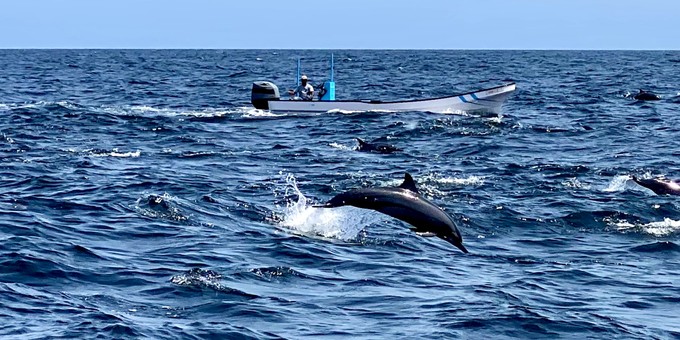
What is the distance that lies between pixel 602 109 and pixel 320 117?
13499 mm

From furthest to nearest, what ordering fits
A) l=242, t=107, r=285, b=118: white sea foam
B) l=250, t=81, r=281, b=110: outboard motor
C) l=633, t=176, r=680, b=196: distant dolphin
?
l=250, t=81, r=281, b=110: outboard motor
l=242, t=107, r=285, b=118: white sea foam
l=633, t=176, r=680, b=196: distant dolphin

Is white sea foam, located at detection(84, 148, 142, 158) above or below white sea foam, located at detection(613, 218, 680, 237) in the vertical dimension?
below

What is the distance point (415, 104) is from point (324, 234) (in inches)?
955

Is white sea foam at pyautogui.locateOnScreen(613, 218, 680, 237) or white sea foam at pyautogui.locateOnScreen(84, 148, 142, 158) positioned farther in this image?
white sea foam at pyautogui.locateOnScreen(84, 148, 142, 158)

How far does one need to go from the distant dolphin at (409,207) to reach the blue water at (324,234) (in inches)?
31.0

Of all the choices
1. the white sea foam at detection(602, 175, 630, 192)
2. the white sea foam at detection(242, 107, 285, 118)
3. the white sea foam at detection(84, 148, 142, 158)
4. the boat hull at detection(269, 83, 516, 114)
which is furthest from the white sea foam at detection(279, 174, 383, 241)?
the white sea foam at detection(242, 107, 285, 118)

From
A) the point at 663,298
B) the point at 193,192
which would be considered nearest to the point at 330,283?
the point at 663,298

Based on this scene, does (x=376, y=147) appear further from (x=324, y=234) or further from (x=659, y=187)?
(x=324, y=234)

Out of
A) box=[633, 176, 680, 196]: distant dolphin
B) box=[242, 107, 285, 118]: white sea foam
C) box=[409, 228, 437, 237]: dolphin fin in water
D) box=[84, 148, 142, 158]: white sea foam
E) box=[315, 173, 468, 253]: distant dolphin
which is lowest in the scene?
box=[242, 107, 285, 118]: white sea foam

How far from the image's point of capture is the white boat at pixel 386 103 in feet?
140

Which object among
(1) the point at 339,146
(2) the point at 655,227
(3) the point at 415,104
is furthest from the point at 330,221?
(3) the point at 415,104

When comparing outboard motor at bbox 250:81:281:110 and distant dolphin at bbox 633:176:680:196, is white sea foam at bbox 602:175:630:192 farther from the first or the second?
outboard motor at bbox 250:81:281:110

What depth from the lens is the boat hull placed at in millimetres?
42594

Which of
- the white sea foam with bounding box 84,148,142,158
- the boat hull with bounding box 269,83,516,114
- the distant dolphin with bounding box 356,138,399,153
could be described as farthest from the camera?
the boat hull with bounding box 269,83,516,114
